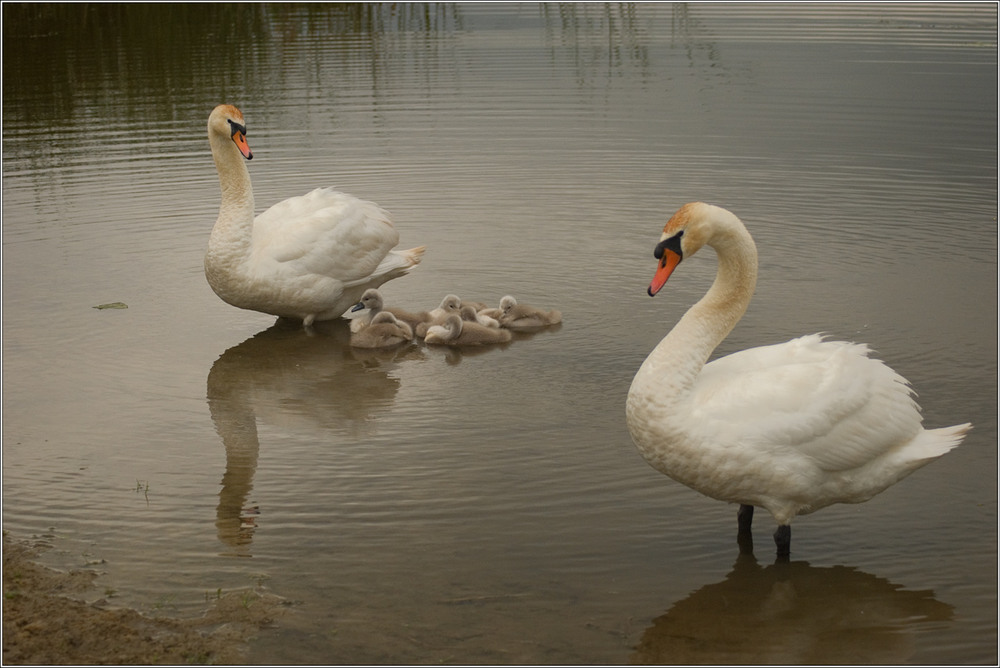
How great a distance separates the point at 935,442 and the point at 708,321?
1295 millimetres

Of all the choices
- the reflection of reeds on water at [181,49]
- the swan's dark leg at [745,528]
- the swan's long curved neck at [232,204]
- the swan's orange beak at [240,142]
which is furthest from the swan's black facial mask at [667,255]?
the reflection of reeds on water at [181,49]

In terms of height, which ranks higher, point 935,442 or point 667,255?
point 667,255

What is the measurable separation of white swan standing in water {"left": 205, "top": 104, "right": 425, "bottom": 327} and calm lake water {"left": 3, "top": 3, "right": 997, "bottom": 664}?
0.41 m

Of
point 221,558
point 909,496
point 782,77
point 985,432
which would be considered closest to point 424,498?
point 221,558

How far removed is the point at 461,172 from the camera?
632 inches

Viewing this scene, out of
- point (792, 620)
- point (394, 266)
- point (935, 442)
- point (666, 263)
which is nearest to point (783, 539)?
point (792, 620)

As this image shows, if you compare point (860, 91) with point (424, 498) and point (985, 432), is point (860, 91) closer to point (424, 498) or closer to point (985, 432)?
point (985, 432)

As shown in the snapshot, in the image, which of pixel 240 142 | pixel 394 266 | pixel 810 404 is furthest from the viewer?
pixel 394 266

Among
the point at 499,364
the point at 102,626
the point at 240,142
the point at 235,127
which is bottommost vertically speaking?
the point at 499,364

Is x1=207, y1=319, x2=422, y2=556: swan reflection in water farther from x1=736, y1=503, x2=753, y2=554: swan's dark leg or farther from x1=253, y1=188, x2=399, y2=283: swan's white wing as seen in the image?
x1=736, y1=503, x2=753, y2=554: swan's dark leg

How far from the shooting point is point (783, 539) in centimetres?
636

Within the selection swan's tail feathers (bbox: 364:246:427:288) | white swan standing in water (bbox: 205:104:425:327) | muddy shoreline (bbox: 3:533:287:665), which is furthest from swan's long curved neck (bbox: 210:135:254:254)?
muddy shoreline (bbox: 3:533:287:665)

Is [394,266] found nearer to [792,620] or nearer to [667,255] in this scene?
[667,255]

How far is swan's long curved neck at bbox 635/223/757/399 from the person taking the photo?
6113 mm
